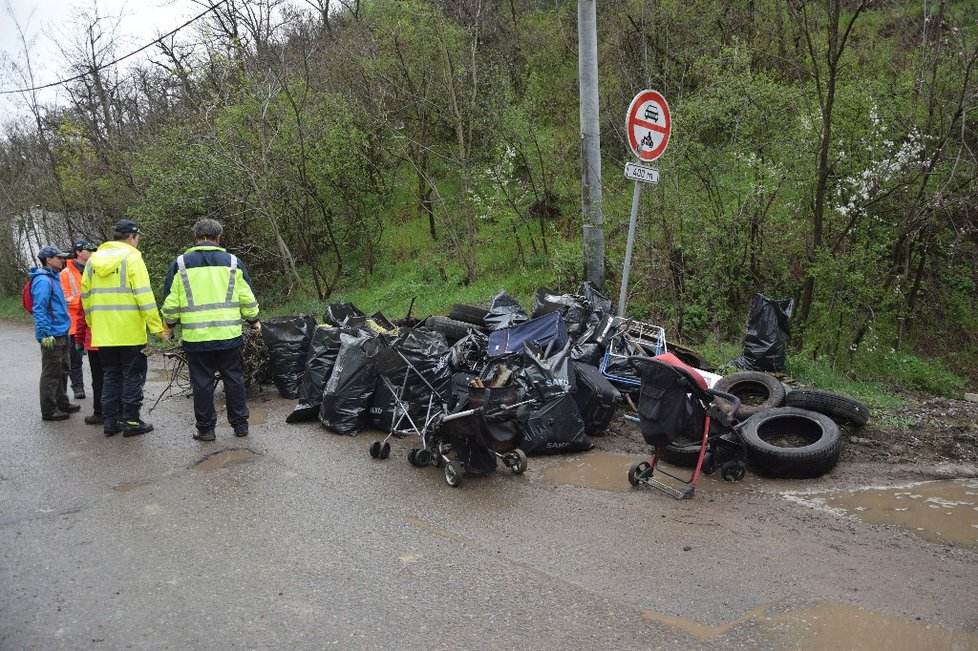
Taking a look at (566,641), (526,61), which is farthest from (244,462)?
(526,61)

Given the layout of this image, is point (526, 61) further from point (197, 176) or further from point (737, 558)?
point (737, 558)

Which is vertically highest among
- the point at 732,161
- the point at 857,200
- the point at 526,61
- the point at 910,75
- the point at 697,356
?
the point at 526,61

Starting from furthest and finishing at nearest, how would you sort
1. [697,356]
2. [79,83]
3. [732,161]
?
1. [79,83]
2. [732,161]
3. [697,356]

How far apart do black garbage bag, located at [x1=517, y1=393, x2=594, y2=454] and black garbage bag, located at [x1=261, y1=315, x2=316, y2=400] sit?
3.53m

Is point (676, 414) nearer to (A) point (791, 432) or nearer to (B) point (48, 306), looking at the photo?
(A) point (791, 432)

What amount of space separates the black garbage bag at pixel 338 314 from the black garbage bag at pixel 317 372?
90 cm

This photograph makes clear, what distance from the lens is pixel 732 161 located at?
9430 millimetres

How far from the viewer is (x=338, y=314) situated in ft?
29.5

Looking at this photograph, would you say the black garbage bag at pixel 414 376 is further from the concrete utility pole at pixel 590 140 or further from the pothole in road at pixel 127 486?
the concrete utility pole at pixel 590 140

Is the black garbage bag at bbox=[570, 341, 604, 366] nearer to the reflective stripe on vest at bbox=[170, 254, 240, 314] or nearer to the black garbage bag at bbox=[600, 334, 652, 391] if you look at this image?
the black garbage bag at bbox=[600, 334, 652, 391]

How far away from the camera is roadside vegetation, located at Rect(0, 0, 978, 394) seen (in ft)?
28.5

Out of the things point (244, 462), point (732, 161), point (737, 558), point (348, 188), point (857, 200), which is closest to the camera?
point (737, 558)

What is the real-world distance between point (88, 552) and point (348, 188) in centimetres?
1287

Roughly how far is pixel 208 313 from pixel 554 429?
335 centimetres
